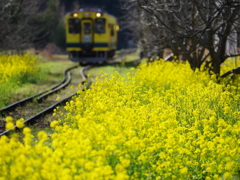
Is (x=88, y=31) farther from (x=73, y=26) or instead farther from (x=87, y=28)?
(x=73, y=26)

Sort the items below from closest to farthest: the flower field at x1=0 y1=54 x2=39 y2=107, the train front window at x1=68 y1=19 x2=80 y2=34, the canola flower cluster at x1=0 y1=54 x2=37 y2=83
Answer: the flower field at x1=0 y1=54 x2=39 y2=107 → the canola flower cluster at x1=0 y1=54 x2=37 y2=83 → the train front window at x1=68 y1=19 x2=80 y2=34

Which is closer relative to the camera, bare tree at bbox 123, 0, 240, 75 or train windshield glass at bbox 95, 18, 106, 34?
bare tree at bbox 123, 0, 240, 75

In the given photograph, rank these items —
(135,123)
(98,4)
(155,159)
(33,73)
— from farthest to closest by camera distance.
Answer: (98,4) → (33,73) → (135,123) → (155,159)

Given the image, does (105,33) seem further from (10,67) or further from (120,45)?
(120,45)

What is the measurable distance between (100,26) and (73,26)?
5.19 ft

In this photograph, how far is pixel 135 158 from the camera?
504 cm

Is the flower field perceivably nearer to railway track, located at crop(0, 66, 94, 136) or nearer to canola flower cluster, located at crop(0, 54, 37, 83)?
canola flower cluster, located at crop(0, 54, 37, 83)

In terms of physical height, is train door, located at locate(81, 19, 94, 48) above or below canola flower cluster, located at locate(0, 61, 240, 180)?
above

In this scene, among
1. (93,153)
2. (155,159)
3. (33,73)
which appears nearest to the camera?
(93,153)

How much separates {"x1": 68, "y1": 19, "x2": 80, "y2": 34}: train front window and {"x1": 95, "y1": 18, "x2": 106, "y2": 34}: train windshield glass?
1.07m

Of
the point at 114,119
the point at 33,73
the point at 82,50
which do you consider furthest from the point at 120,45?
the point at 114,119

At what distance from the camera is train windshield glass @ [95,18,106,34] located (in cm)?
2561

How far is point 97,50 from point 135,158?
2114 centimetres

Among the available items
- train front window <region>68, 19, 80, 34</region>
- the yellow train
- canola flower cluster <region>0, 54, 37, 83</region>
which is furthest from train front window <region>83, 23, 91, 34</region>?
canola flower cluster <region>0, 54, 37, 83</region>
